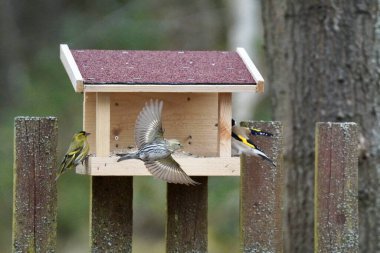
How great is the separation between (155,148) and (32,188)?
0.59m

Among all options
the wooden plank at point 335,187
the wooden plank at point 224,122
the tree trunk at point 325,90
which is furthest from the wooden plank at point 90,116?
the tree trunk at point 325,90

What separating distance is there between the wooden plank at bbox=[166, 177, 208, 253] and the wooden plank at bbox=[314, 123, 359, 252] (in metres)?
0.56

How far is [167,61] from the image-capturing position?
15.9 feet

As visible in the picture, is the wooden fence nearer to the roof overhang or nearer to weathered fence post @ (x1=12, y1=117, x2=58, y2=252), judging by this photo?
weathered fence post @ (x1=12, y1=117, x2=58, y2=252)

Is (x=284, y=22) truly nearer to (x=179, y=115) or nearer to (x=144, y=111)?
(x=179, y=115)

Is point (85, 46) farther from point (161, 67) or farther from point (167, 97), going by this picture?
point (161, 67)

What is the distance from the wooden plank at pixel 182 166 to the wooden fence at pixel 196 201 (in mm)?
131

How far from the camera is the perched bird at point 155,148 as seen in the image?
4.40 meters

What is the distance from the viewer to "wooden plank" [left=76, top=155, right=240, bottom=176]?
4426 millimetres

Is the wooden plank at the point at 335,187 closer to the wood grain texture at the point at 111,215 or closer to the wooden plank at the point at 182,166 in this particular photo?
the wooden plank at the point at 182,166

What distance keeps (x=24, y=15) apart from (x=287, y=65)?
9727mm

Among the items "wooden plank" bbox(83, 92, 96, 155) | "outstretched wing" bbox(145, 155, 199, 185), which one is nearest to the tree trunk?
"wooden plank" bbox(83, 92, 96, 155)

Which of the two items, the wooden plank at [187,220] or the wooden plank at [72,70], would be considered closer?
the wooden plank at [72,70]

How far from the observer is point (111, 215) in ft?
15.2
